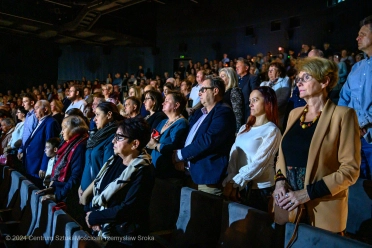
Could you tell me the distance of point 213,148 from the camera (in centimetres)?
274

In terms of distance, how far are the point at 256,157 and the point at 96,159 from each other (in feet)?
4.16

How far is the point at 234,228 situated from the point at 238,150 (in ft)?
2.18

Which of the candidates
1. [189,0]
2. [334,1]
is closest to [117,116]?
[334,1]

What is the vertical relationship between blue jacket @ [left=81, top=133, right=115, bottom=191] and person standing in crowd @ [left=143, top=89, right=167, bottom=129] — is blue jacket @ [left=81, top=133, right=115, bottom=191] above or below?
below

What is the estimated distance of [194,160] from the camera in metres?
2.84

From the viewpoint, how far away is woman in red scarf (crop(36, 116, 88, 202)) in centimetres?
298

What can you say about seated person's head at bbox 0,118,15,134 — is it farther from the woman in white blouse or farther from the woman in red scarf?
the woman in white blouse

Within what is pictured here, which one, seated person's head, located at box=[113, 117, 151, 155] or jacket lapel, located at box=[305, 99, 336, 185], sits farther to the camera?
seated person's head, located at box=[113, 117, 151, 155]

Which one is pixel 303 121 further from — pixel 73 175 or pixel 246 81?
pixel 246 81

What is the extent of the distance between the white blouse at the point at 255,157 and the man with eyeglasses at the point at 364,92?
1.77 ft

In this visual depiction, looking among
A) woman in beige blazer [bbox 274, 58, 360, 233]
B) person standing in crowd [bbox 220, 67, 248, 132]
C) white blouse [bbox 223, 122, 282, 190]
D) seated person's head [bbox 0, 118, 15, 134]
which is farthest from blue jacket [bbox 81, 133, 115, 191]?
seated person's head [bbox 0, 118, 15, 134]

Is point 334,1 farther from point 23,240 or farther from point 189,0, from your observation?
point 23,240

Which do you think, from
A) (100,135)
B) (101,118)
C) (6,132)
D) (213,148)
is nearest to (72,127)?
(101,118)

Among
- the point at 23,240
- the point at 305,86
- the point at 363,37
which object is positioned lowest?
the point at 23,240
